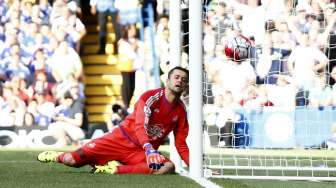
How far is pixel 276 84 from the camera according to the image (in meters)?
15.5

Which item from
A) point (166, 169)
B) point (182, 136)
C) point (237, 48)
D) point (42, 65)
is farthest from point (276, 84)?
point (166, 169)

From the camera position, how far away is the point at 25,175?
927 centimetres

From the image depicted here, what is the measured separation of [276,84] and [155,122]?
5.98 m

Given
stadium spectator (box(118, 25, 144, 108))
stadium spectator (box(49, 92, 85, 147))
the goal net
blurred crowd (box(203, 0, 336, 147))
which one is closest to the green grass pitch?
the goal net

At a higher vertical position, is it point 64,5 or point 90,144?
point 64,5

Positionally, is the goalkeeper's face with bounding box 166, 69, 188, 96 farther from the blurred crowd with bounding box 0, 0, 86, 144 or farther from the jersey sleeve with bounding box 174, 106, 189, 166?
the blurred crowd with bounding box 0, 0, 86, 144

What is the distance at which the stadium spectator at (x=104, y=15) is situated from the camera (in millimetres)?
20188

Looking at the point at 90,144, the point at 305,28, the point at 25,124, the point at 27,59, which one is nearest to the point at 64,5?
the point at 27,59

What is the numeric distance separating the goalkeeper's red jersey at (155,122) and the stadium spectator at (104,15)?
10304 millimetres

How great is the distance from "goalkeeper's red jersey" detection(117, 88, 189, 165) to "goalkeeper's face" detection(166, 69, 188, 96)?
171 millimetres

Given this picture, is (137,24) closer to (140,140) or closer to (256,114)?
(256,114)

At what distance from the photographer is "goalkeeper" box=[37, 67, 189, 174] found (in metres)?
9.56

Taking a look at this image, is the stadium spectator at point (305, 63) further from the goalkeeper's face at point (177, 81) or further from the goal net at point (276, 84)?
the goalkeeper's face at point (177, 81)

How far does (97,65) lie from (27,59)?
1980 millimetres
